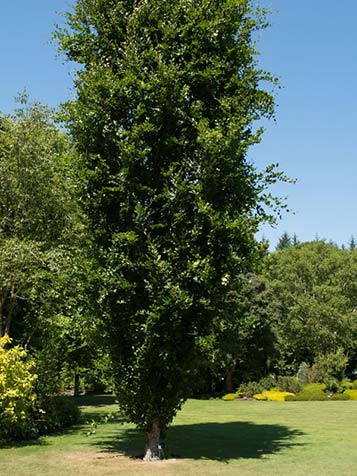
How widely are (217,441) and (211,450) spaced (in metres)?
1.95

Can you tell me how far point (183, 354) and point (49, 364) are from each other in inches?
314

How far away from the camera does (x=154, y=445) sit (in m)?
14.0

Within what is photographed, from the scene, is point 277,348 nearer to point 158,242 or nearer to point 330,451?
point 330,451

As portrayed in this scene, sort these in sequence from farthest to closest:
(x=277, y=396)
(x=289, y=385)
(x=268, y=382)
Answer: (x=268, y=382) < (x=289, y=385) < (x=277, y=396)

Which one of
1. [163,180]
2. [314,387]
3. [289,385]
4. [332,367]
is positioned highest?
[163,180]

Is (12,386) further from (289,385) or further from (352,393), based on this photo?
(289,385)

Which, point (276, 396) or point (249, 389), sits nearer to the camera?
point (276, 396)

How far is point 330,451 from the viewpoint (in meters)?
15.0

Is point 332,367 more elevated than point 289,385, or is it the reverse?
point 332,367

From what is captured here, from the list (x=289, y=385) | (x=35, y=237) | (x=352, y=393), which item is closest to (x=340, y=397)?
(x=352, y=393)

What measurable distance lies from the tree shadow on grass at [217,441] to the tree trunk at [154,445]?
792 mm

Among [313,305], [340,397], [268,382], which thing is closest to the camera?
[340,397]

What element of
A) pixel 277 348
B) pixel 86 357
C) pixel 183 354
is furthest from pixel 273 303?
pixel 183 354

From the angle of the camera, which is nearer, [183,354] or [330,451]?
[183,354]
